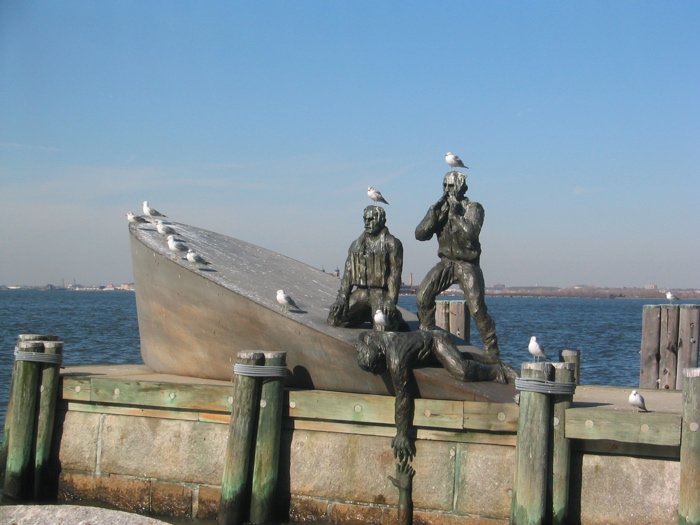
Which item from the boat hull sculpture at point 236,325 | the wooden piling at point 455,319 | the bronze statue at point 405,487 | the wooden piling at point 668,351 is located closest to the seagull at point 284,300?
the boat hull sculpture at point 236,325

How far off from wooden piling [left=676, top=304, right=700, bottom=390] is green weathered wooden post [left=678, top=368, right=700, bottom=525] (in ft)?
19.8

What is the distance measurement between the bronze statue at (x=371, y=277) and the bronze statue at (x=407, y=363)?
35.9 inches

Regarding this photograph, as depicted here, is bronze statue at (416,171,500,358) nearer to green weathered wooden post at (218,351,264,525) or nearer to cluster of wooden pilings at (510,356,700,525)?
cluster of wooden pilings at (510,356,700,525)

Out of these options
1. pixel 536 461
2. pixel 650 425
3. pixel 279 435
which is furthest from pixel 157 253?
pixel 650 425

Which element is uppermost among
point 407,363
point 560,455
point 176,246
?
point 176,246

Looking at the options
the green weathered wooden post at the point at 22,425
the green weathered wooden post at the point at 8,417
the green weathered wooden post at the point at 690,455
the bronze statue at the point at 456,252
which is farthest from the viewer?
the bronze statue at the point at 456,252

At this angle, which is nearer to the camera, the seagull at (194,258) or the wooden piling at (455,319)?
the seagull at (194,258)

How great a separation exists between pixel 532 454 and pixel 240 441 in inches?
99.7

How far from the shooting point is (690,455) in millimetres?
6648

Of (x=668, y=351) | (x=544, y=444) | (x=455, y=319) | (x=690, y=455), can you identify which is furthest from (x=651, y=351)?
(x=544, y=444)

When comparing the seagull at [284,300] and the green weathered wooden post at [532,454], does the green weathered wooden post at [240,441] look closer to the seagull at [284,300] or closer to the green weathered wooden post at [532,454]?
the seagull at [284,300]

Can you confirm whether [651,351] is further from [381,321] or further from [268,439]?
[268,439]

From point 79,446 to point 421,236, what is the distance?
4.02 m

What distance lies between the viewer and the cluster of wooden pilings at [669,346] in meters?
12.4
